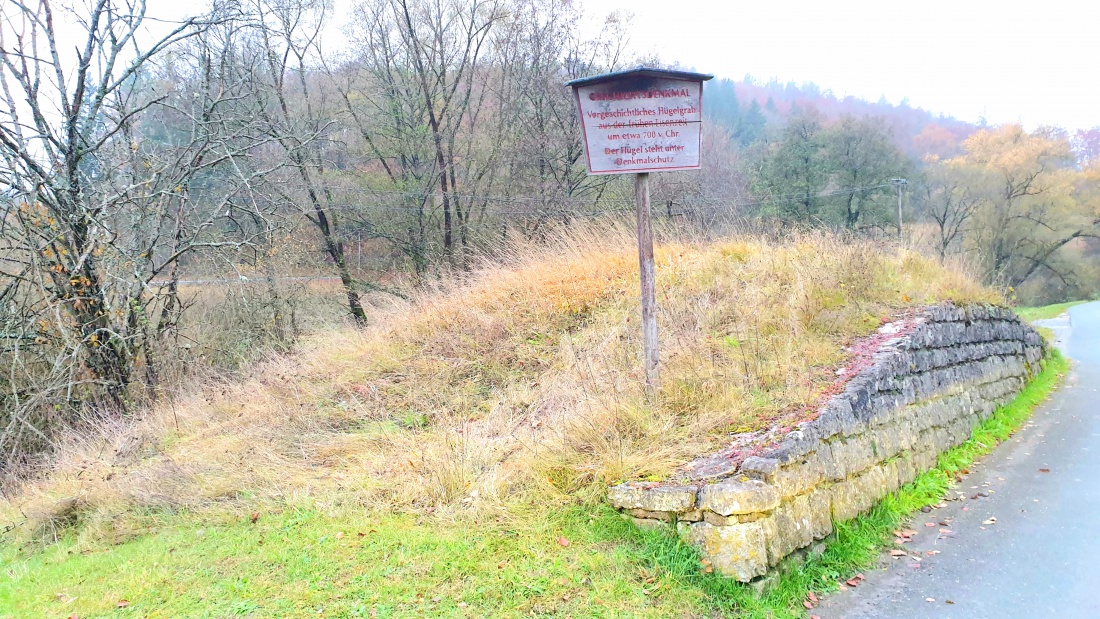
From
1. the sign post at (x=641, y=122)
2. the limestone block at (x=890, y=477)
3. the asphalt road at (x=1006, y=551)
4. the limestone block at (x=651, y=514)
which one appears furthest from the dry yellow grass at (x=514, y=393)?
the sign post at (x=641, y=122)

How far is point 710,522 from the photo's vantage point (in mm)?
3967

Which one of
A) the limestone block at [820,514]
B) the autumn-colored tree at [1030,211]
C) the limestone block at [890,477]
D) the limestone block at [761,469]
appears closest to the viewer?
the limestone block at [761,469]

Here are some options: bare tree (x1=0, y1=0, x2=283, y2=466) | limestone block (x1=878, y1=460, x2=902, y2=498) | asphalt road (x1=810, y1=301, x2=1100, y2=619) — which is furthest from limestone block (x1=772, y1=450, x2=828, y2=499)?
bare tree (x1=0, y1=0, x2=283, y2=466)

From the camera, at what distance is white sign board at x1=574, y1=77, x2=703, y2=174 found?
502 centimetres

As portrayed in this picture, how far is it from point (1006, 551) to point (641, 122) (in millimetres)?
4098

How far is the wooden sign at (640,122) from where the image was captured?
5.01m

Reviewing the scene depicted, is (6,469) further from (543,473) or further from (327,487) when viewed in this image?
(543,473)

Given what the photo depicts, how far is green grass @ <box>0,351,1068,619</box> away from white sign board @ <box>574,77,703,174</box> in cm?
262

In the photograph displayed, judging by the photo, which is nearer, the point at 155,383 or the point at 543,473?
the point at 543,473

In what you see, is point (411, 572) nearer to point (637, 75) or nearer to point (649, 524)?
point (649, 524)

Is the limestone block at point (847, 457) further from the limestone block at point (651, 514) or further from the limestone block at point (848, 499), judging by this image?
the limestone block at point (651, 514)

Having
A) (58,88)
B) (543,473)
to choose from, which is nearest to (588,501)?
(543,473)

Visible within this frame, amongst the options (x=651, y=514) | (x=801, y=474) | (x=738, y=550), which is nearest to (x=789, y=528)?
(x=801, y=474)

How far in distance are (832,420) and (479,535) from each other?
269cm
